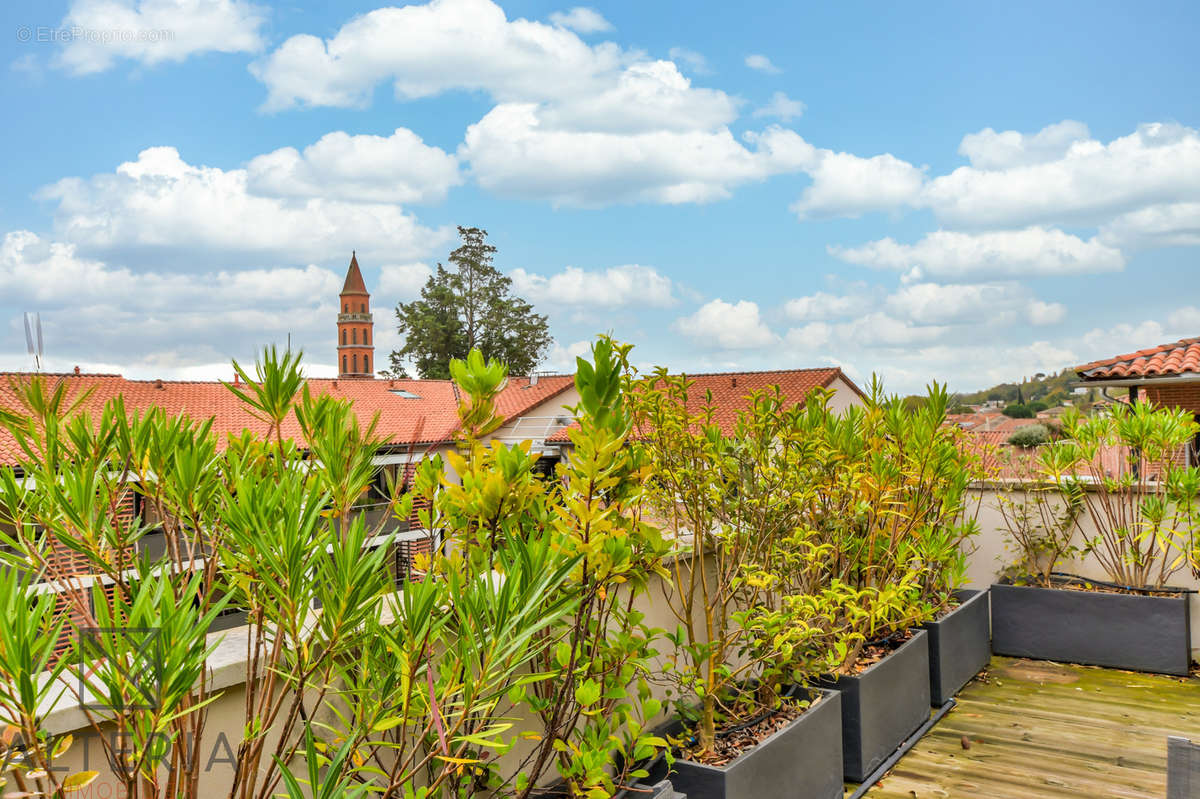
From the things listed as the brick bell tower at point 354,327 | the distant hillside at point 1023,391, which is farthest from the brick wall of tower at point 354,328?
the distant hillside at point 1023,391

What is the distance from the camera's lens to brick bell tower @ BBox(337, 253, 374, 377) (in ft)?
195

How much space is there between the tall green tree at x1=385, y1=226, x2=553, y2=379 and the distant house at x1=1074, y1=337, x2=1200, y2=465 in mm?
29421

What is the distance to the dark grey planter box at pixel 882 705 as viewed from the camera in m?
3.56

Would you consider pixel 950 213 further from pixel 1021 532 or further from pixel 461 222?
pixel 461 222

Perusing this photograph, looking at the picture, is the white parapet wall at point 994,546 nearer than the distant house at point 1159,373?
Yes

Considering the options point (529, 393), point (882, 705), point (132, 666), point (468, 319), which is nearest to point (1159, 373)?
point (882, 705)

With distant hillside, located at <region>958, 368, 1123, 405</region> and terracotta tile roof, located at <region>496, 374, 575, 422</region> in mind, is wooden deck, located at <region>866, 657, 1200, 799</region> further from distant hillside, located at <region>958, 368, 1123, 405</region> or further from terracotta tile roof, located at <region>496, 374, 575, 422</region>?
terracotta tile roof, located at <region>496, 374, 575, 422</region>

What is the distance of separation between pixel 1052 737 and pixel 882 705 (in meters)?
1.12

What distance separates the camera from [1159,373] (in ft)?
28.6

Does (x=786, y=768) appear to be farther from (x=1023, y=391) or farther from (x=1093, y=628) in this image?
(x=1023, y=391)

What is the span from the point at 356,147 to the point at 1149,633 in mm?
25811

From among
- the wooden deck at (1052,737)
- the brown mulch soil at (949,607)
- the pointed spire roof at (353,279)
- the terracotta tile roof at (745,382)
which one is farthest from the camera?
the pointed spire roof at (353,279)

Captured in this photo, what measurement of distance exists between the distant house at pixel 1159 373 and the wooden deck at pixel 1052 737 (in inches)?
179

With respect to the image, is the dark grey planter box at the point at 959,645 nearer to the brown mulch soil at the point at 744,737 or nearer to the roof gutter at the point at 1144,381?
the brown mulch soil at the point at 744,737
